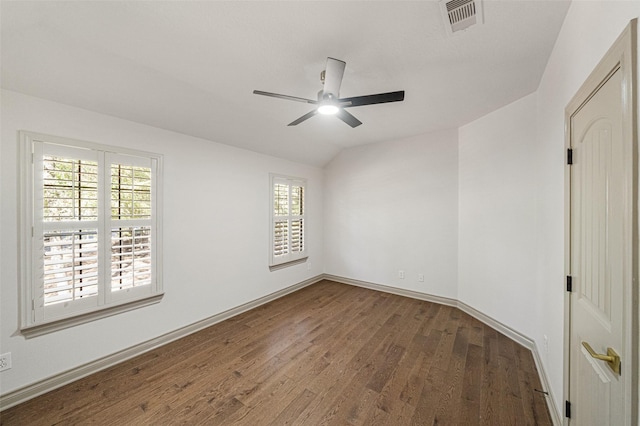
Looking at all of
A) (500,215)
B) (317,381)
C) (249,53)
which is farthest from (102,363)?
(500,215)

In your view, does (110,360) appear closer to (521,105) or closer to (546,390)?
(546,390)

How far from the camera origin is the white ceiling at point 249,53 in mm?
1426

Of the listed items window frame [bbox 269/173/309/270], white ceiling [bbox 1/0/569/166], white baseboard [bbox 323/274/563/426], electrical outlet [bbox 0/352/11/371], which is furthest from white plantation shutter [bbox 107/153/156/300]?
white baseboard [bbox 323/274/563/426]

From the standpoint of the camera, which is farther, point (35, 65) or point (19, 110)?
point (19, 110)

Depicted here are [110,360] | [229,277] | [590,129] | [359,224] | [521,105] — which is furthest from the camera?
[359,224]

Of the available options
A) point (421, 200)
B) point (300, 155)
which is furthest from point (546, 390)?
point (300, 155)

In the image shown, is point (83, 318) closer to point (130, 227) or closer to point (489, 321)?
point (130, 227)

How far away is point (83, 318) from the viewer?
2.12m

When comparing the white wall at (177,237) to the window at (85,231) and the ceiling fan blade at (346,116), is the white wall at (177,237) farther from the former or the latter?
the ceiling fan blade at (346,116)

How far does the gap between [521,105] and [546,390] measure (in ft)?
9.19

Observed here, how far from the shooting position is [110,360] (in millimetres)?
2254

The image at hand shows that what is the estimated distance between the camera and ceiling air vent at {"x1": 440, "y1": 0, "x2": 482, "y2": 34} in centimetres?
138

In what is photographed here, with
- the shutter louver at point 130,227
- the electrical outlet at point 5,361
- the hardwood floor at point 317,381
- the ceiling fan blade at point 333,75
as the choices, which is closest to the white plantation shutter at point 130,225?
the shutter louver at point 130,227

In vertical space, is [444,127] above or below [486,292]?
above
